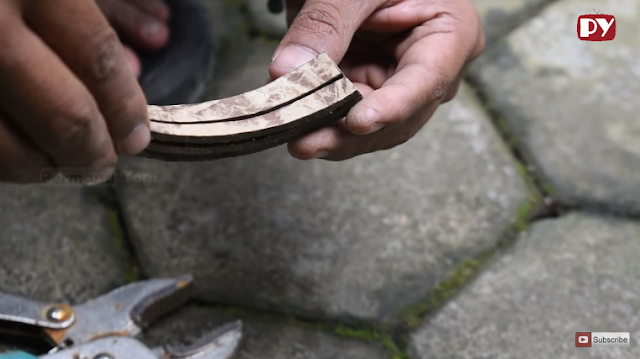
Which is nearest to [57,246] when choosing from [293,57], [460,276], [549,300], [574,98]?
[293,57]

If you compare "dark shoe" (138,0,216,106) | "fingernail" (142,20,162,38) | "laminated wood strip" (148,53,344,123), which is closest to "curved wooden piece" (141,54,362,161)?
"laminated wood strip" (148,53,344,123)

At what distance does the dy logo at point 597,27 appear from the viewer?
4.34 ft

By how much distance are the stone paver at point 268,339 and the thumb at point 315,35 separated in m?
0.33

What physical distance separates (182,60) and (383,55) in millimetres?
405

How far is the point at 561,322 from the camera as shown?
84 centimetres

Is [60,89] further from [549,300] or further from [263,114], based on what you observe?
[549,300]

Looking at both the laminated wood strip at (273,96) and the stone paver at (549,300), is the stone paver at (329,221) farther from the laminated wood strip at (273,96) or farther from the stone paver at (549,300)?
the laminated wood strip at (273,96)

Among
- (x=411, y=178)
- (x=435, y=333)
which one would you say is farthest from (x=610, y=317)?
(x=411, y=178)

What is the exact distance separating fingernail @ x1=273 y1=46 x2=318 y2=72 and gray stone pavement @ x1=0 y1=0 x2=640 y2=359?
0.99ft

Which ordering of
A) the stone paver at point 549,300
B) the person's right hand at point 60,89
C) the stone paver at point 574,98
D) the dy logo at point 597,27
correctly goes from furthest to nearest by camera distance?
the dy logo at point 597,27, the stone paver at point 574,98, the stone paver at point 549,300, the person's right hand at point 60,89

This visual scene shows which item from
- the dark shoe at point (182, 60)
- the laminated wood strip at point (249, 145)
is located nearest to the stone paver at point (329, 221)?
the dark shoe at point (182, 60)

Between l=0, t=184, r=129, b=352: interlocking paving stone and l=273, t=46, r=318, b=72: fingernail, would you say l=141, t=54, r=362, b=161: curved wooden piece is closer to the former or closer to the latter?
l=273, t=46, r=318, b=72: fingernail

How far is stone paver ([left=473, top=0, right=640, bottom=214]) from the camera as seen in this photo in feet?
3.45

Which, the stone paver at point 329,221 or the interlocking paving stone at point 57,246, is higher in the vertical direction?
the interlocking paving stone at point 57,246
